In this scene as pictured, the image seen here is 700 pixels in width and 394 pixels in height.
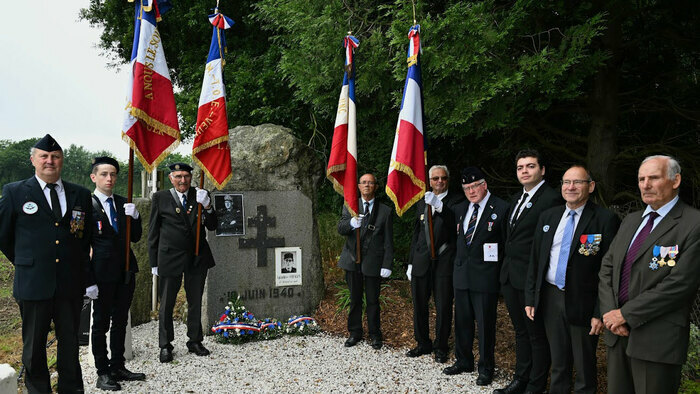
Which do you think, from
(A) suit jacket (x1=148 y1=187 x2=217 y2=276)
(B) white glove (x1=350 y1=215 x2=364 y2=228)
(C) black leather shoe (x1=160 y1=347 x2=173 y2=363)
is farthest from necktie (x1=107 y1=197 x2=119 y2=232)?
(B) white glove (x1=350 y1=215 x2=364 y2=228)

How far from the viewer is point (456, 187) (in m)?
7.90

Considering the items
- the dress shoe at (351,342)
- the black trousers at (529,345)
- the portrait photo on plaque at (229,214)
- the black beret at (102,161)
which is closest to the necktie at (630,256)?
the black trousers at (529,345)

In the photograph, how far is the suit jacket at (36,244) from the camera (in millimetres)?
3424

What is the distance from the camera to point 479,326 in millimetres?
4188

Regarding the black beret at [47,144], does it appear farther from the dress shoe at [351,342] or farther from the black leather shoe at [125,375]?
the dress shoe at [351,342]

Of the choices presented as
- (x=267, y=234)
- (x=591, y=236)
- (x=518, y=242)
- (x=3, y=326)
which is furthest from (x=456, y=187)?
(x=3, y=326)

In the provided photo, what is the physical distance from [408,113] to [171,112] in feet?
7.62

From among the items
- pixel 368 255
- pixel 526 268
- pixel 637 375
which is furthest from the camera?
pixel 368 255

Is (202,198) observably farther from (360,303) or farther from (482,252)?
(482,252)

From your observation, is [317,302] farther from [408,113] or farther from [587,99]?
[587,99]

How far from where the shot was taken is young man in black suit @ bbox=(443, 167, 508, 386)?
4.09m

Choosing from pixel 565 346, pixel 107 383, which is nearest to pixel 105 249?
pixel 107 383

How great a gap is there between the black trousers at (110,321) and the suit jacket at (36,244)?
46 centimetres

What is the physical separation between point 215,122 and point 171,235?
1262 mm
